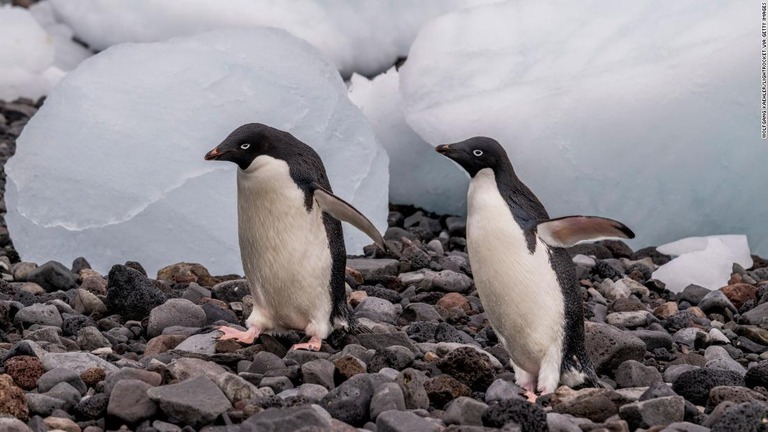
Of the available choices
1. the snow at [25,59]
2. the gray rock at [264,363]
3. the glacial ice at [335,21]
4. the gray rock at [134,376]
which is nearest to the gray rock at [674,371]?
the gray rock at [264,363]

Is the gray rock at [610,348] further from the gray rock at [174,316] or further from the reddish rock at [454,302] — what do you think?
the gray rock at [174,316]

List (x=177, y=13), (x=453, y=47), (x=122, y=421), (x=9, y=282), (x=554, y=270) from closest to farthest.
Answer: (x=122, y=421) → (x=554, y=270) → (x=9, y=282) → (x=453, y=47) → (x=177, y=13)

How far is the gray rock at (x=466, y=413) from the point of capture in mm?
2969

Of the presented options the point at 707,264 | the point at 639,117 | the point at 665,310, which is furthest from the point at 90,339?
the point at 639,117

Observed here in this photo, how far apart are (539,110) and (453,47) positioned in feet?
2.26

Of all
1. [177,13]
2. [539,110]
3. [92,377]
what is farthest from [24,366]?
[177,13]

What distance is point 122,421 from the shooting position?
9.69 feet

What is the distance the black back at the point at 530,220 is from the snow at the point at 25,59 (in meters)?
6.95

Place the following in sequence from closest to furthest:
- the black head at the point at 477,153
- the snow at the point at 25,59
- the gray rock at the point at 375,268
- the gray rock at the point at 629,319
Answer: the black head at the point at 477,153
the gray rock at the point at 629,319
the gray rock at the point at 375,268
the snow at the point at 25,59

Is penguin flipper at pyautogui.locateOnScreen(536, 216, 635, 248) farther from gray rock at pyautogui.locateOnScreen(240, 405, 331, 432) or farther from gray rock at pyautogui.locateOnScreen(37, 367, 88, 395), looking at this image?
gray rock at pyautogui.locateOnScreen(37, 367, 88, 395)

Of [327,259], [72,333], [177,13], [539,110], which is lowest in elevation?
[72,333]

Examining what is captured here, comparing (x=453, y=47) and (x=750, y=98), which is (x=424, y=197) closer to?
(x=453, y=47)

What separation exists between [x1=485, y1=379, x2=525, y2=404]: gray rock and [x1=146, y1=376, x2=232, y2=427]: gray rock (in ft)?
2.56

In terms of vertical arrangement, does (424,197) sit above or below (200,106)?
below
